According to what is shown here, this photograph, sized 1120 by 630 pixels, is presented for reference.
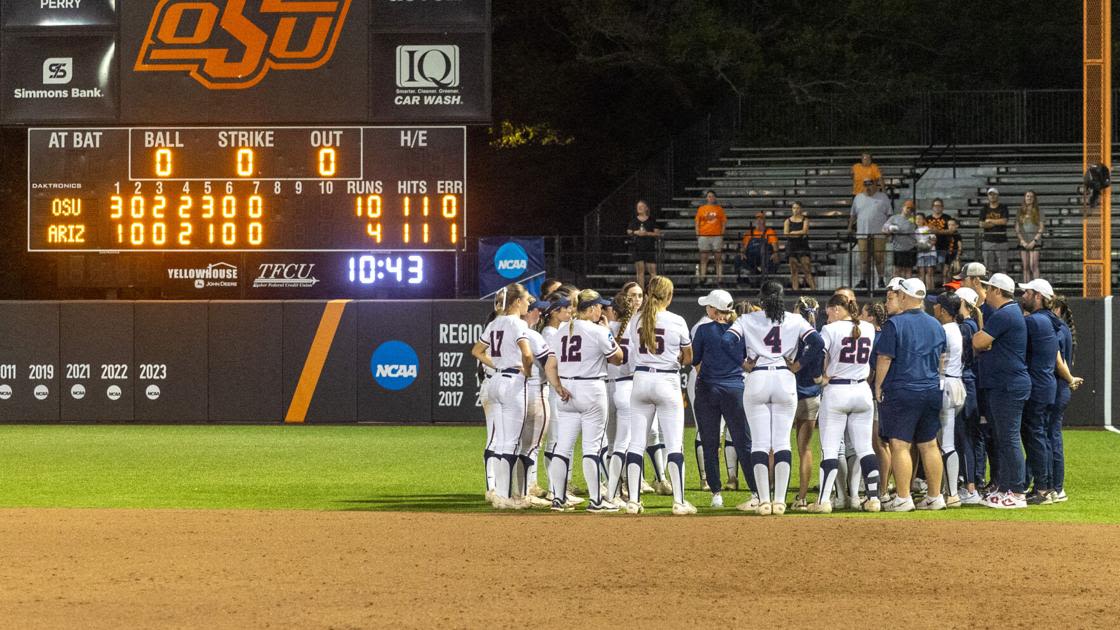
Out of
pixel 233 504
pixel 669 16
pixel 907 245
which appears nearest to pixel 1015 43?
pixel 669 16

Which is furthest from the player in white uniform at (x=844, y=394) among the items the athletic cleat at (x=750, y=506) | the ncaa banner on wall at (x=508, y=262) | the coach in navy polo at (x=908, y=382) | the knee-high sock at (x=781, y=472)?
the ncaa banner on wall at (x=508, y=262)

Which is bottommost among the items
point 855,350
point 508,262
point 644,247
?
point 855,350

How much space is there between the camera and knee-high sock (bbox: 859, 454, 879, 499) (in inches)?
504

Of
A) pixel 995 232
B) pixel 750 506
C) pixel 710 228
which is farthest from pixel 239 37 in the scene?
pixel 995 232

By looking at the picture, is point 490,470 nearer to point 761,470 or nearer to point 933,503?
point 761,470

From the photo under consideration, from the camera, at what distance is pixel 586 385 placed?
12586 mm

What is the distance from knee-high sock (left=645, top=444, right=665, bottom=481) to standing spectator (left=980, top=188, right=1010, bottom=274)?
10.9m

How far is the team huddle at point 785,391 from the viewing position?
12484 mm

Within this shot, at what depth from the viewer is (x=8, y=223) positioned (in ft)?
112

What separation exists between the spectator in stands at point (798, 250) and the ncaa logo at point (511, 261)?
13.9 ft

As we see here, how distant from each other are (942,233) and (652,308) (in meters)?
12.0

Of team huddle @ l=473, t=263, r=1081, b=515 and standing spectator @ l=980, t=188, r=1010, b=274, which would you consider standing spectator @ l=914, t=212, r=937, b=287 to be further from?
team huddle @ l=473, t=263, r=1081, b=515

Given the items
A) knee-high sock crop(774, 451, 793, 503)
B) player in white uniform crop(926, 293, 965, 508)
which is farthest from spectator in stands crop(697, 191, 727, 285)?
knee-high sock crop(774, 451, 793, 503)

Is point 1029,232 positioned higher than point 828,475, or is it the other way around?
point 1029,232
